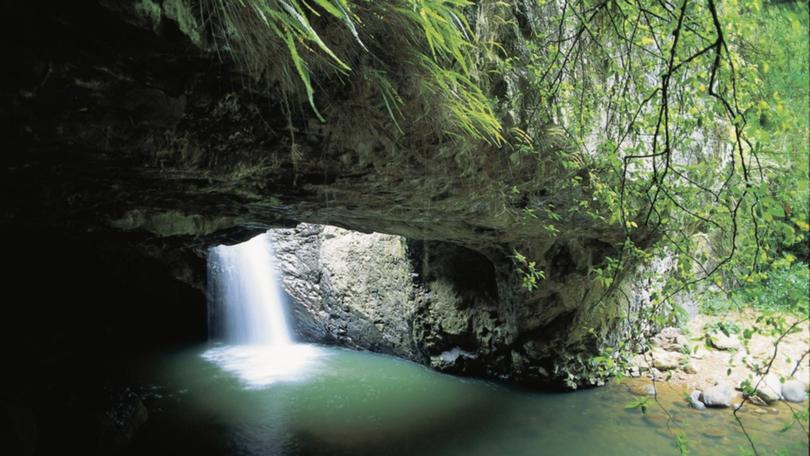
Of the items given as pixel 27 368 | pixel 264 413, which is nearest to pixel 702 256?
pixel 264 413

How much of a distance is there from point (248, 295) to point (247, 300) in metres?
0.12

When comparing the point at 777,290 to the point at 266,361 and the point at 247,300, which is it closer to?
the point at 266,361

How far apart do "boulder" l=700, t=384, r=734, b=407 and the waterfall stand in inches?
313

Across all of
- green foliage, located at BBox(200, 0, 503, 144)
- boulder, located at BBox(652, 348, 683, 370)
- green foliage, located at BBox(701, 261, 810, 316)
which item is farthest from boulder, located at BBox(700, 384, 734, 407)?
green foliage, located at BBox(200, 0, 503, 144)

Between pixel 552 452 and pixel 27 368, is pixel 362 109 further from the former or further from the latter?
pixel 27 368

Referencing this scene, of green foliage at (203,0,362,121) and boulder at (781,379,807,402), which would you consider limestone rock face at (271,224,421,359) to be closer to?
boulder at (781,379,807,402)

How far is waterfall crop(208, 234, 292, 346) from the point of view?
10.9 meters

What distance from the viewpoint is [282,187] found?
357cm

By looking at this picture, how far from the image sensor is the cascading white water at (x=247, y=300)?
10.8 m

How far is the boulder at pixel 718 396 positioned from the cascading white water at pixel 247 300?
712 cm

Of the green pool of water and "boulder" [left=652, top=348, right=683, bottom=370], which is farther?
"boulder" [left=652, top=348, right=683, bottom=370]

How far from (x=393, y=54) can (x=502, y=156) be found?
1.60 meters

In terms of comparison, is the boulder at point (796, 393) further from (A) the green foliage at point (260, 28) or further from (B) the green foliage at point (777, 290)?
(A) the green foliage at point (260, 28)

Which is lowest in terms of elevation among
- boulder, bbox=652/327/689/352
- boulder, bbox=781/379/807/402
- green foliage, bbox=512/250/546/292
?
→ boulder, bbox=652/327/689/352
